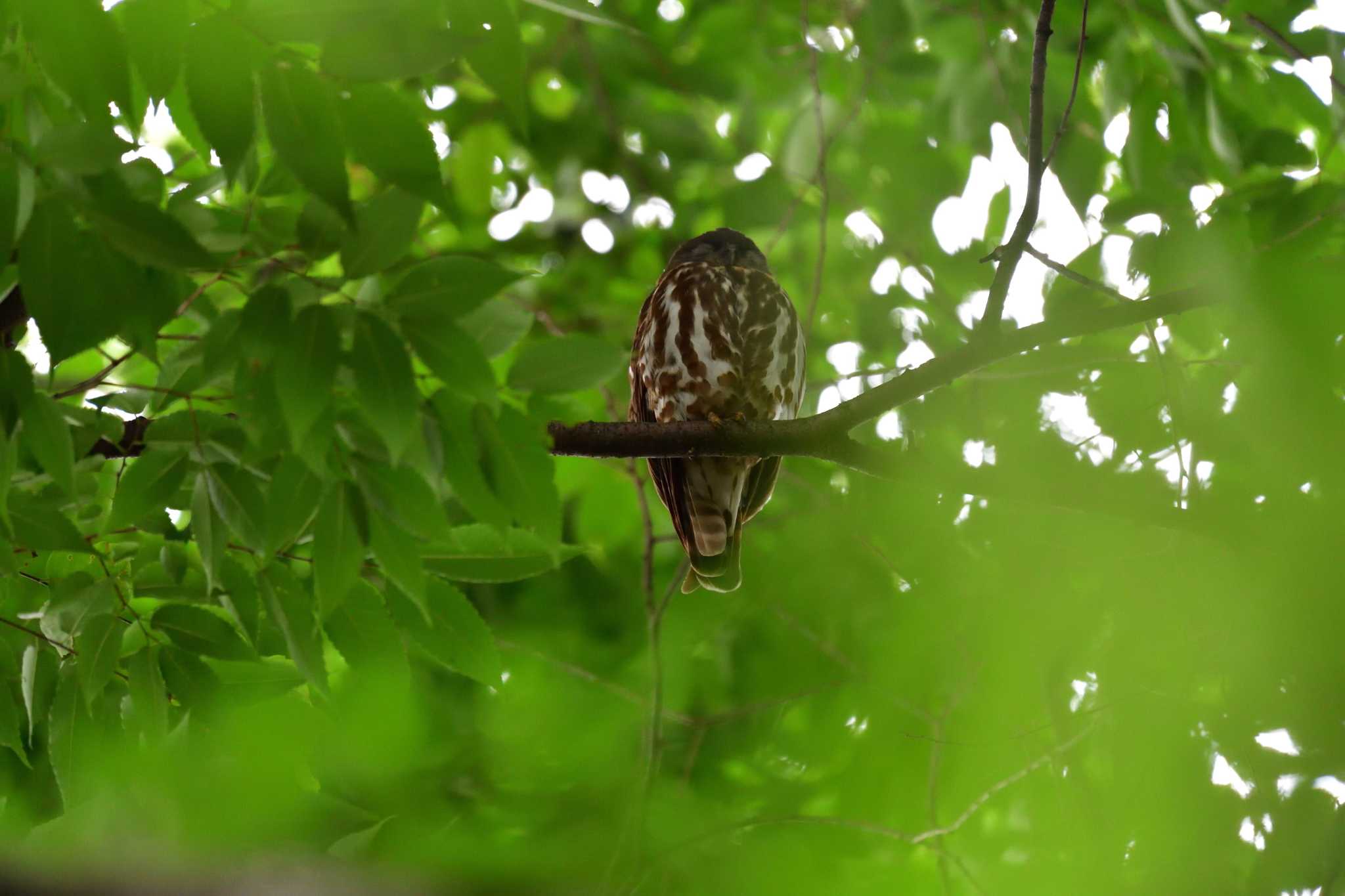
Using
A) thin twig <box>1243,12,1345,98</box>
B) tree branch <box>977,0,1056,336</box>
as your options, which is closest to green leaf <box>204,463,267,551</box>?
tree branch <box>977,0,1056,336</box>

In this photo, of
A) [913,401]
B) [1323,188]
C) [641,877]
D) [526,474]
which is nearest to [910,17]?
[1323,188]

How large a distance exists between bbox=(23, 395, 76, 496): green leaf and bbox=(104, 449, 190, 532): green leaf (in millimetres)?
255

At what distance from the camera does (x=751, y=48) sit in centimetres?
442

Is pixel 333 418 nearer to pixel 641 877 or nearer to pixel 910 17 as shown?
pixel 641 877

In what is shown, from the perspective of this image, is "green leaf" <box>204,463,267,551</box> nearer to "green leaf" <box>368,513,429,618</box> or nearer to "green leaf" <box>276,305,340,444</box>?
"green leaf" <box>368,513,429,618</box>

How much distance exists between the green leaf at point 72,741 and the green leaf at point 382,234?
0.81 metres

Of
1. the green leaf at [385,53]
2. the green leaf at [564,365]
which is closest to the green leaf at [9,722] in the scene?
the green leaf at [564,365]

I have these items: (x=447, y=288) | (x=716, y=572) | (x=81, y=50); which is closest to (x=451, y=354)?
(x=447, y=288)

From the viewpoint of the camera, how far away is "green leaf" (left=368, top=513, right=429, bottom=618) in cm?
157

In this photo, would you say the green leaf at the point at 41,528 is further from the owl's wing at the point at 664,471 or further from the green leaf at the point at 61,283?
the owl's wing at the point at 664,471

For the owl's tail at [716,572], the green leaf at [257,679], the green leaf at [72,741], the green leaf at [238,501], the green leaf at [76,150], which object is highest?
the green leaf at [76,150]

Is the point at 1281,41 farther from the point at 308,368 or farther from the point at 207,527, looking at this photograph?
the point at 207,527

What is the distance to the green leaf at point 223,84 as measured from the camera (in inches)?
52.7

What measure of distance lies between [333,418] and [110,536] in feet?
2.50
